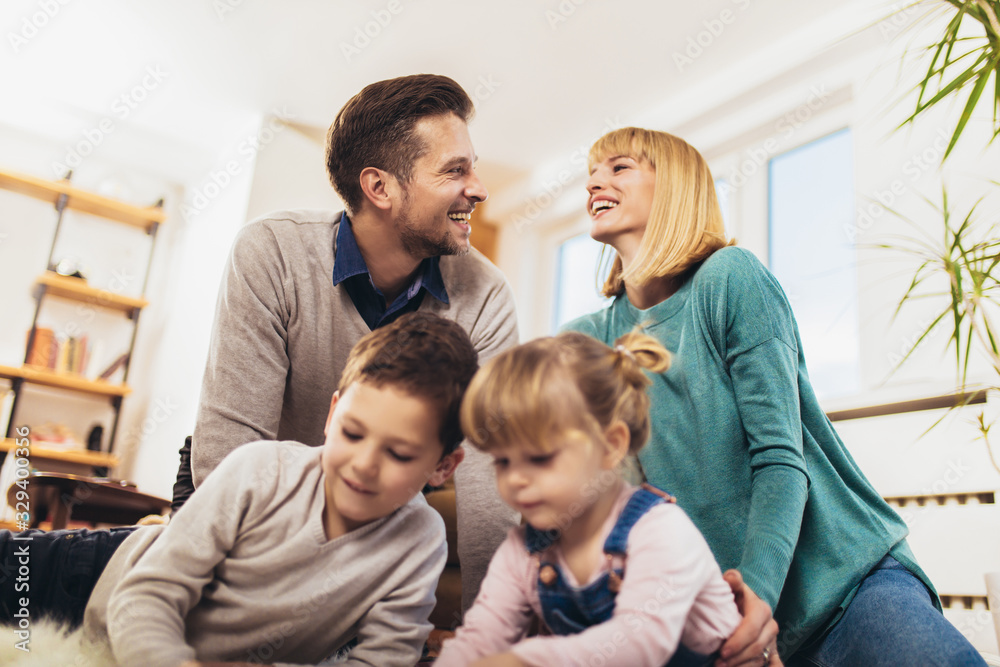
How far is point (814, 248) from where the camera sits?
3.11 m

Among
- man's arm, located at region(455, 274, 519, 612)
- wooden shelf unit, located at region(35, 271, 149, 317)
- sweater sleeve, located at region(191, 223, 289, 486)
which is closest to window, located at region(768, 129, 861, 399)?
man's arm, located at region(455, 274, 519, 612)

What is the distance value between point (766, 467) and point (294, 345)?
35.1 inches

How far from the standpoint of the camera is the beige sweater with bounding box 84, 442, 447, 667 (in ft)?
2.96

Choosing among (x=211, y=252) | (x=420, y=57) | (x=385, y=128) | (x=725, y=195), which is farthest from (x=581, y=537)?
(x=211, y=252)

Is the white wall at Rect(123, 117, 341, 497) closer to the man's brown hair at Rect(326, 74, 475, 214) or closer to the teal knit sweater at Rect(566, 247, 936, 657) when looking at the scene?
the man's brown hair at Rect(326, 74, 475, 214)

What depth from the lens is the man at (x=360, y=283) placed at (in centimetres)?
136

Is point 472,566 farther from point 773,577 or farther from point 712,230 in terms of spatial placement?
point 712,230

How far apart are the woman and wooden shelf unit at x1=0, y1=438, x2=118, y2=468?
406cm

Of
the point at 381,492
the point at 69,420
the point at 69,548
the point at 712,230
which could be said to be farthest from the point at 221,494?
the point at 69,420

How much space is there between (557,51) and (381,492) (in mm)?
2922

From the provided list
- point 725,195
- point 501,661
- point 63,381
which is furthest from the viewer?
point 63,381

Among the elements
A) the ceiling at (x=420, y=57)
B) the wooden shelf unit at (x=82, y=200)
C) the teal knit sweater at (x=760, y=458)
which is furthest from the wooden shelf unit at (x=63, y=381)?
the teal knit sweater at (x=760, y=458)

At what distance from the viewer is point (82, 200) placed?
15.4ft

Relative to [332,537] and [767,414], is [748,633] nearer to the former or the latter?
[767,414]
